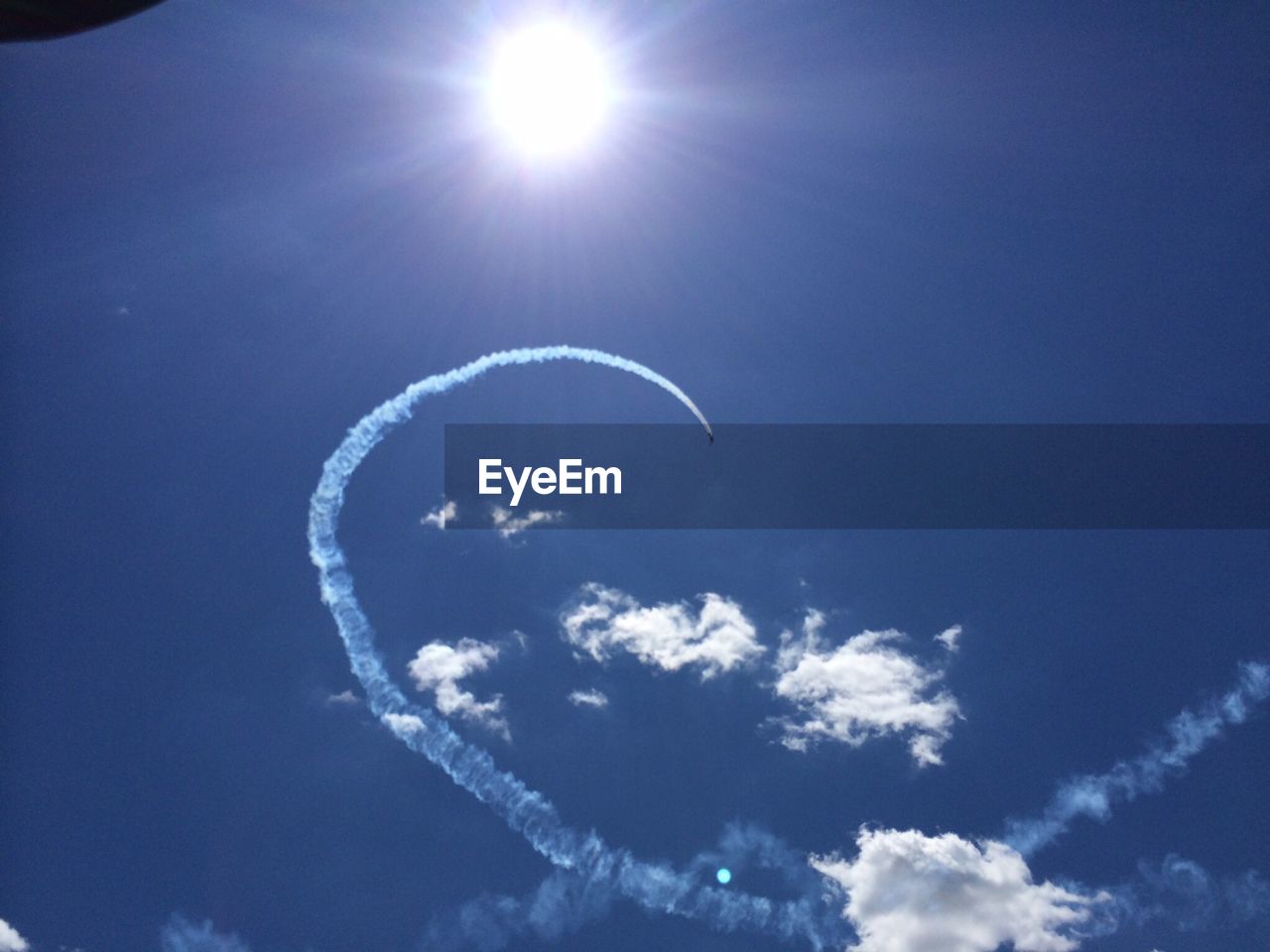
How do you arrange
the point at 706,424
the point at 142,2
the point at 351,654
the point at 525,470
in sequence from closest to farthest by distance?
1. the point at 142,2
2. the point at 525,470
3. the point at 706,424
4. the point at 351,654

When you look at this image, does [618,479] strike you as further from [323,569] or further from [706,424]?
[323,569]

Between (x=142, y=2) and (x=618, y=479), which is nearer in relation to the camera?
(x=142, y=2)

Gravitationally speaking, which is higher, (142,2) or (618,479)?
(142,2)

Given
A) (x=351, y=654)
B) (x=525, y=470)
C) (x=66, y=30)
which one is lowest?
(x=351, y=654)

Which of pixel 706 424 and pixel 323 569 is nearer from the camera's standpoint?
pixel 706 424

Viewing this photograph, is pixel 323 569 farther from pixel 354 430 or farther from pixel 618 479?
pixel 618 479

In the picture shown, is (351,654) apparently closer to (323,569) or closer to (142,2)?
(323,569)

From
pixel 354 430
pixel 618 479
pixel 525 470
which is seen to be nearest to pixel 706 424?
pixel 618 479

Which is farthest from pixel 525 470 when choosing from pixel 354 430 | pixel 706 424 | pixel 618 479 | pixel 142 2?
pixel 142 2

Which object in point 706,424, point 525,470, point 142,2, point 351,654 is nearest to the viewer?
point 142,2
